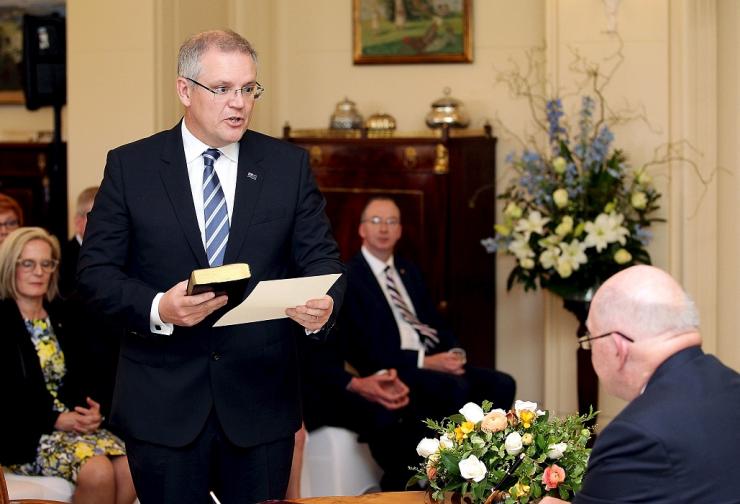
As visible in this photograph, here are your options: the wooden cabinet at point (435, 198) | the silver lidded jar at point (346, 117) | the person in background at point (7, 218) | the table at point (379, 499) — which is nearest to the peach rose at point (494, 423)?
the table at point (379, 499)

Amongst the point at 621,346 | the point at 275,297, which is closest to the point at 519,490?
the point at 621,346

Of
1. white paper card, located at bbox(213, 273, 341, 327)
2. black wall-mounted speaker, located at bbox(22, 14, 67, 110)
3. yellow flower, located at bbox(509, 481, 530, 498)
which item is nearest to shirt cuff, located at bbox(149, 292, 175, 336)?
white paper card, located at bbox(213, 273, 341, 327)

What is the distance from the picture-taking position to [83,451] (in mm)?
5031

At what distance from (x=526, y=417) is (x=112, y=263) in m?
1.21

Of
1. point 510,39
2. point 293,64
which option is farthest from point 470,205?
point 293,64

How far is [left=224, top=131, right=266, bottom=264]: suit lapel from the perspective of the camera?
3.39m

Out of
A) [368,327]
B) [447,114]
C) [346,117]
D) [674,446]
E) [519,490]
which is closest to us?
[674,446]

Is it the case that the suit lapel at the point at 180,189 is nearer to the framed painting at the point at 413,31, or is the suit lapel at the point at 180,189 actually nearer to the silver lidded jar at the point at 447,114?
the silver lidded jar at the point at 447,114

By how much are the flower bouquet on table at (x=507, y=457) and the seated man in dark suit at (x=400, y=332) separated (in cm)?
307

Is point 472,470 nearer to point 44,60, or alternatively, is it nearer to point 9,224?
point 9,224

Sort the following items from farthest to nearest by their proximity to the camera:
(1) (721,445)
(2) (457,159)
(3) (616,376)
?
(2) (457,159) → (3) (616,376) → (1) (721,445)

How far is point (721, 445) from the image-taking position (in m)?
2.41

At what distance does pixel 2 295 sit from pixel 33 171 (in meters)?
2.95

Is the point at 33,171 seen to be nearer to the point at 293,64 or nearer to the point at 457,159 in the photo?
the point at 293,64
